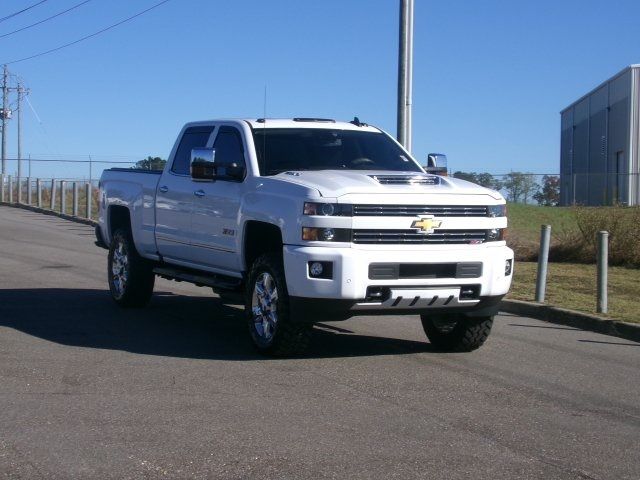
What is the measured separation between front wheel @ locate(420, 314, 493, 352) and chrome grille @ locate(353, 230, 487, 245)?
0.81m

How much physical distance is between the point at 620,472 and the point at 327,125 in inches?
216

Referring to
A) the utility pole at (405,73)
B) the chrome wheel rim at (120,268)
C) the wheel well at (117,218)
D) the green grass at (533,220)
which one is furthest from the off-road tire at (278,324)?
the green grass at (533,220)

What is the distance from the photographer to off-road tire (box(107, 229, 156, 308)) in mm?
11500

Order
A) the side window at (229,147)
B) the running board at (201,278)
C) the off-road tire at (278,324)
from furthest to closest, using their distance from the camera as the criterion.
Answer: the side window at (229,147) < the running board at (201,278) < the off-road tire at (278,324)

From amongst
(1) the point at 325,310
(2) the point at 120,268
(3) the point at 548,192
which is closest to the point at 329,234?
(1) the point at 325,310

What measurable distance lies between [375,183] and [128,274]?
172 inches

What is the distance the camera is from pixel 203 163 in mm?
9227

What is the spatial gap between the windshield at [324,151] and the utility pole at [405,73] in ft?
18.9

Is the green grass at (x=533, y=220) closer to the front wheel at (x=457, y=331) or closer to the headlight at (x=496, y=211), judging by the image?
the front wheel at (x=457, y=331)

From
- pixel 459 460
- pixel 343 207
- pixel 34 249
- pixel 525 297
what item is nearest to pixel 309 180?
pixel 343 207

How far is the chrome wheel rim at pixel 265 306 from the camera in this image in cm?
844

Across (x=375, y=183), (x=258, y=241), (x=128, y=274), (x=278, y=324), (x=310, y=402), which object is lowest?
(x=310, y=402)

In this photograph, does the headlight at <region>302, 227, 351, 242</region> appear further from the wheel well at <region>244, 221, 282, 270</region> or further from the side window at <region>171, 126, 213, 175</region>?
the side window at <region>171, 126, 213, 175</region>

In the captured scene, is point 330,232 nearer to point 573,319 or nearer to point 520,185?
point 573,319
